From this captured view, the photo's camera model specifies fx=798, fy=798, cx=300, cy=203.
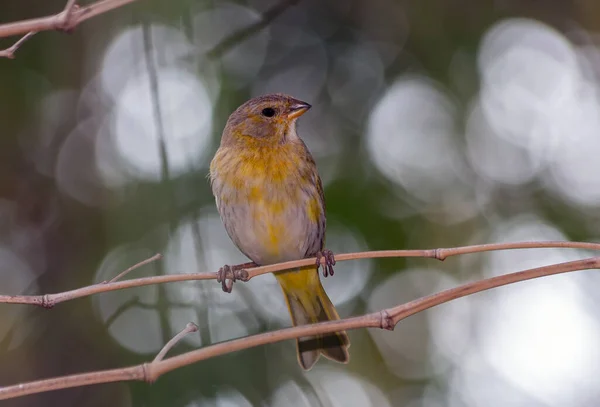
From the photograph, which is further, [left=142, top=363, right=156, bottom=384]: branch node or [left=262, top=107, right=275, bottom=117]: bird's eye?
[left=262, top=107, right=275, bottom=117]: bird's eye

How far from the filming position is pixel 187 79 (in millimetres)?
3902

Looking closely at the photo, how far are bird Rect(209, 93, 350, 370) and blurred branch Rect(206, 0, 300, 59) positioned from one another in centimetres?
37

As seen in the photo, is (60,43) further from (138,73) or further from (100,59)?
(138,73)

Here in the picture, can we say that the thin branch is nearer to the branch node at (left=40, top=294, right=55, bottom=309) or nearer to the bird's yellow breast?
the branch node at (left=40, top=294, right=55, bottom=309)

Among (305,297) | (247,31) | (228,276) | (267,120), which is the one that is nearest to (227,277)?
(228,276)

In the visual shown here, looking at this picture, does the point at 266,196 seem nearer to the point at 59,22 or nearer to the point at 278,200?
the point at 278,200

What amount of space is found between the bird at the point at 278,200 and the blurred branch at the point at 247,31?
37cm

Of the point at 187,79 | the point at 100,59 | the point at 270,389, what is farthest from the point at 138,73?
the point at 270,389

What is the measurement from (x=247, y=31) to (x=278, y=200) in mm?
1278

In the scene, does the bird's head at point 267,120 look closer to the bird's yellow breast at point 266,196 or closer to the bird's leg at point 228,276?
the bird's yellow breast at point 266,196

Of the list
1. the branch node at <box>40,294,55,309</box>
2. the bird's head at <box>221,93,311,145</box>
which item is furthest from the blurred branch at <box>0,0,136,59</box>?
the bird's head at <box>221,93,311,145</box>

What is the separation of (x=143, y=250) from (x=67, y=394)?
1056 mm

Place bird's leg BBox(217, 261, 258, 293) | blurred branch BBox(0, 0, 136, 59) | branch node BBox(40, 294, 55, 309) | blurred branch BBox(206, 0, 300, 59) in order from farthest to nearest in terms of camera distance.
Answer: blurred branch BBox(206, 0, 300, 59)
bird's leg BBox(217, 261, 258, 293)
branch node BBox(40, 294, 55, 309)
blurred branch BBox(0, 0, 136, 59)

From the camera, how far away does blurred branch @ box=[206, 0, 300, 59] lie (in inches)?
166
